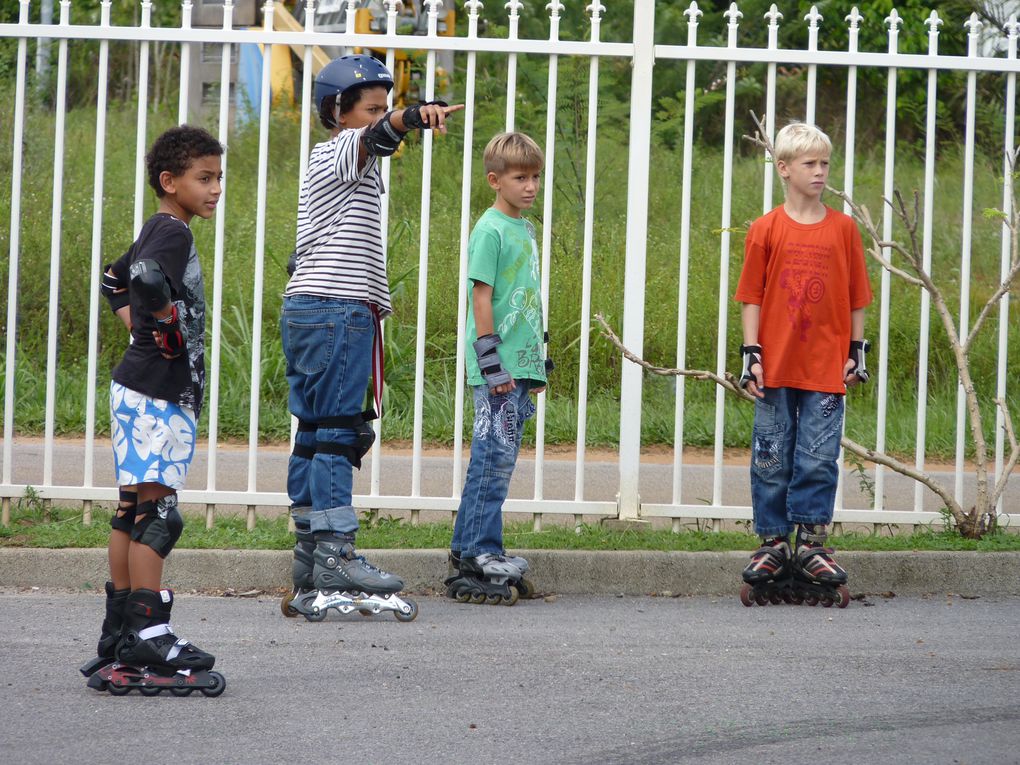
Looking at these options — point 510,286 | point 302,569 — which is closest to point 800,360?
point 510,286

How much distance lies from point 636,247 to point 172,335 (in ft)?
7.84

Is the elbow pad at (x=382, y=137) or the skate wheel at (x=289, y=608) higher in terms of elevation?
the elbow pad at (x=382, y=137)

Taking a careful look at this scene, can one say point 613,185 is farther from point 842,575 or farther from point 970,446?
point 842,575

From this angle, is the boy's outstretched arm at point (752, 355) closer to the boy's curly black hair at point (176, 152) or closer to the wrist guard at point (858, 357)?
the wrist guard at point (858, 357)

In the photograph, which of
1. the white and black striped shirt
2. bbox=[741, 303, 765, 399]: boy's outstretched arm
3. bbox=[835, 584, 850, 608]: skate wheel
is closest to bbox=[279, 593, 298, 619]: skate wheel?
the white and black striped shirt

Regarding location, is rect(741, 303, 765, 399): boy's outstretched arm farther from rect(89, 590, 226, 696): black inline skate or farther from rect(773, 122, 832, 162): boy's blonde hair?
rect(89, 590, 226, 696): black inline skate

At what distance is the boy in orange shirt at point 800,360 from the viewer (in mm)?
4930

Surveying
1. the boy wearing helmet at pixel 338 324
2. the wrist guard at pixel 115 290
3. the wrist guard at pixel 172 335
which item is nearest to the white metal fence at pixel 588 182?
the boy wearing helmet at pixel 338 324

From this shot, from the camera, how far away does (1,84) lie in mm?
11562

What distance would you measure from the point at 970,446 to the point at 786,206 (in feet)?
10.6

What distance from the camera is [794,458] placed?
5000mm

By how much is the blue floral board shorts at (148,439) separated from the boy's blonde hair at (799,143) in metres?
2.43

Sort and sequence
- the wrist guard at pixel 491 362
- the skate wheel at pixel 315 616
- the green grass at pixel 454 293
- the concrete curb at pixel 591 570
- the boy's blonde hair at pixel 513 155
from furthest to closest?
the green grass at pixel 454 293 → the concrete curb at pixel 591 570 → the boy's blonde hair at pixel 513 155 → the wrist guard at pixel 491 362 → the skate wheel at pixel 315 616

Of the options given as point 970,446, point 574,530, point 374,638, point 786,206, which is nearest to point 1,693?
point 374,638
